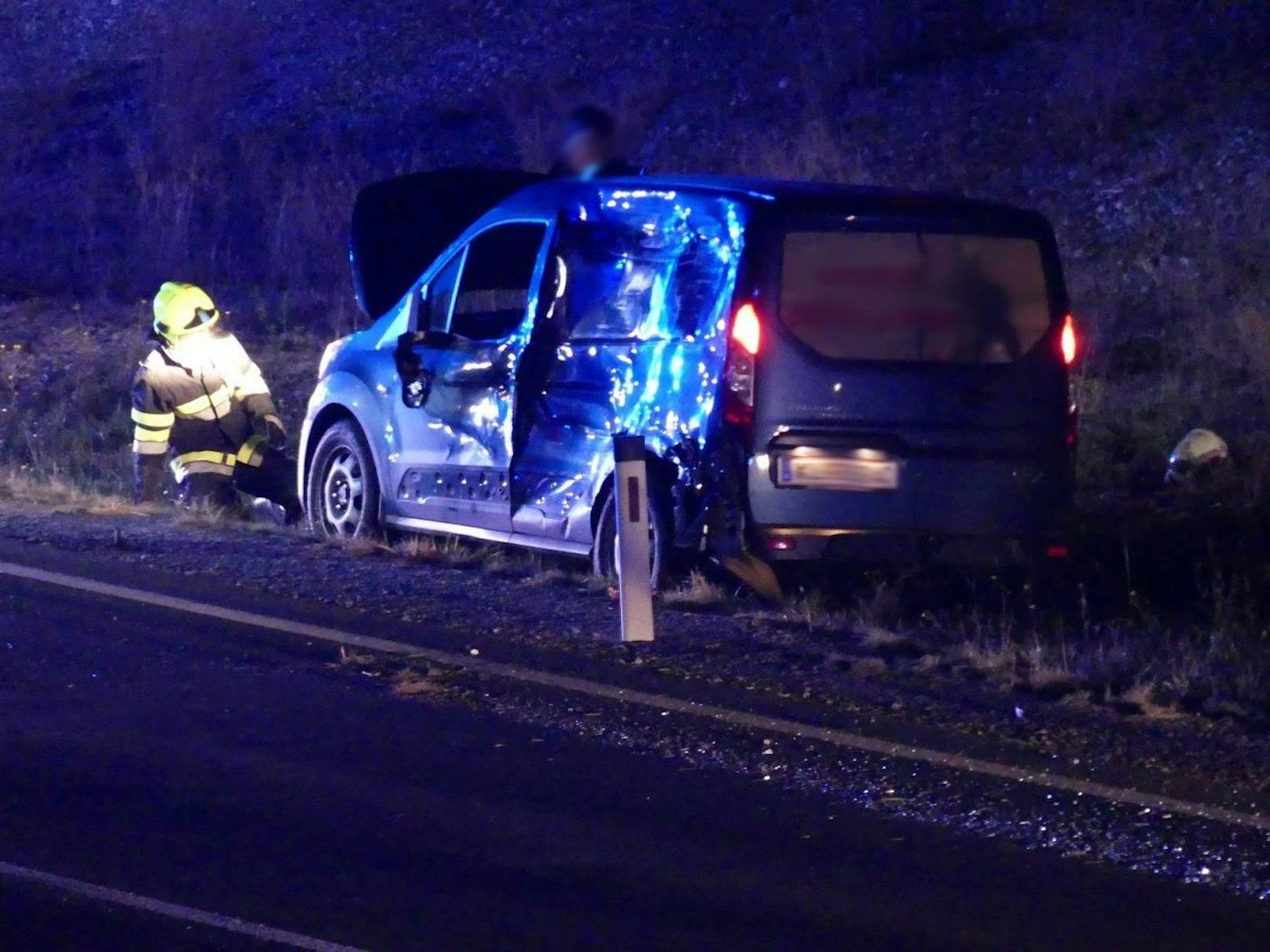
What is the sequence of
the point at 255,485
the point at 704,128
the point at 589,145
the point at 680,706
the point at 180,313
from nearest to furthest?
the point at 680,706, the point at 180,313, the point at 255,485, the point at 589,145, the point at 704,128

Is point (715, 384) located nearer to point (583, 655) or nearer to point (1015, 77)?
point (583, 655)

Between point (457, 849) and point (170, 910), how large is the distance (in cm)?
90

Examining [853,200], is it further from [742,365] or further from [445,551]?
[445,551]

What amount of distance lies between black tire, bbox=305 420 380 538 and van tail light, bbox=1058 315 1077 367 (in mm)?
3810

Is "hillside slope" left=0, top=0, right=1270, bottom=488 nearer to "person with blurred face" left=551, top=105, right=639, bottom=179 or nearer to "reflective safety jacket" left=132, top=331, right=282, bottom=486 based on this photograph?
"person with blurred face" left=551, top=105, right=639, bottom=179

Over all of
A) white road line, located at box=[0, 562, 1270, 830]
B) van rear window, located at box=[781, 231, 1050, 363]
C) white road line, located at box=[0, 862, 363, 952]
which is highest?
van rear window, located at box=[781, 231, 1050, 363]

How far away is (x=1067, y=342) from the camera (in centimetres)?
874

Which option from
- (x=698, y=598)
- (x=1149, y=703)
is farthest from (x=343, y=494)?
(x=1149, y=703)

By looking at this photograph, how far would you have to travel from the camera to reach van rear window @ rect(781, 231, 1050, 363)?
27.5 feet

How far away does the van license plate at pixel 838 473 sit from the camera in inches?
328

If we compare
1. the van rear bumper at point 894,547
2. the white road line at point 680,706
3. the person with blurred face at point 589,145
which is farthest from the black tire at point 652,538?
the person with blurred face at point 589,145

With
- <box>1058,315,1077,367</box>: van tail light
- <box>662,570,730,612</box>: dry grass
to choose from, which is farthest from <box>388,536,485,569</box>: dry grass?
<box>1058,315,1077,367</box>: van tail light

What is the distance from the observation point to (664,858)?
5559mm

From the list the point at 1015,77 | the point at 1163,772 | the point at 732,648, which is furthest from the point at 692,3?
the point at 1163,772
